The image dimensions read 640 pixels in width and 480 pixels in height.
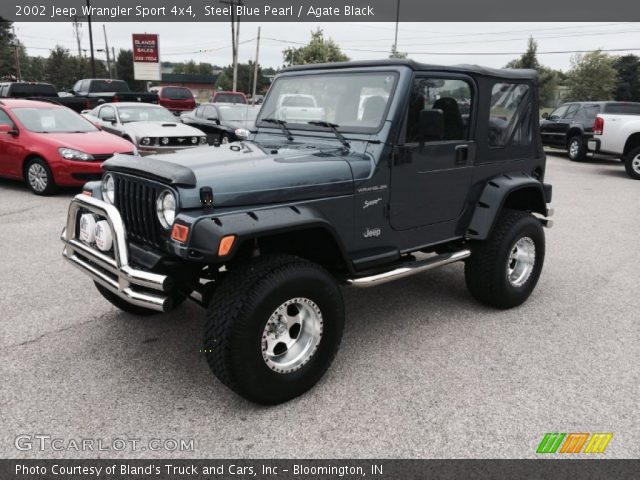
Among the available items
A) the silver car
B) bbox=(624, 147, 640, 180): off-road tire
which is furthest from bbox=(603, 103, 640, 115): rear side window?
the silver car

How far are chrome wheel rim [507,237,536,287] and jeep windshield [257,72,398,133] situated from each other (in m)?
1.95

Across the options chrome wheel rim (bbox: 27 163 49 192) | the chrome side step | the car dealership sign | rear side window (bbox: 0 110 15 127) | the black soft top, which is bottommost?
chrome wheel rim (bbox: 27 163 49 192)

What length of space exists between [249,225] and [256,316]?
49cm

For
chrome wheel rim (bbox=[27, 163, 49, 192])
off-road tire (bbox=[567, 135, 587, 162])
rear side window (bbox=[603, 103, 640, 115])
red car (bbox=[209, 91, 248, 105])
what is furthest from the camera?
red car (bbox=[209, 91, 248, 105])

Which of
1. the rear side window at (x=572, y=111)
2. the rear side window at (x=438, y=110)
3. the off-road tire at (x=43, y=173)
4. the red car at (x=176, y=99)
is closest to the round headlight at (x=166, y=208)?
the rear side window at (x=438, y=110)

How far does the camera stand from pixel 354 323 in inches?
170

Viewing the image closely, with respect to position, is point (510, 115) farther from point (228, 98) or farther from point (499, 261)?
point (228, 98)

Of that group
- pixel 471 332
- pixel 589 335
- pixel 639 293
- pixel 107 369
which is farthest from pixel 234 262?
pixel 639 293

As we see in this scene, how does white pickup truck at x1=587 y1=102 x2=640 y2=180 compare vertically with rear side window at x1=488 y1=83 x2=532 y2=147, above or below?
below

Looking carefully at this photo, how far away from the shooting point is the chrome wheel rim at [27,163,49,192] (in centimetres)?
876

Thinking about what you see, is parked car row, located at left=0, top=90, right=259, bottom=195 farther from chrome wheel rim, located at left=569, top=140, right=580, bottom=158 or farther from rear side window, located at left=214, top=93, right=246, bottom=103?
chrome wheel rim, located at left=569, top=140, right=580, bottom=158

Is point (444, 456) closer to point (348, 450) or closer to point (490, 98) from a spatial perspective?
point (348, 450)

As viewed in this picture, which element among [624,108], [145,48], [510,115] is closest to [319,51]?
[145,48]

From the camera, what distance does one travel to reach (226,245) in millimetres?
2740
